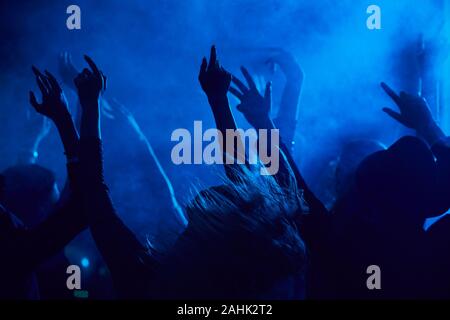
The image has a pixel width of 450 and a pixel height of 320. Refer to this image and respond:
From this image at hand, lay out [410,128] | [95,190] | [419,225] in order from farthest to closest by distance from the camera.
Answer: [410,128] → [419,225] → [95,190]

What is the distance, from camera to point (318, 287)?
5.63 feet

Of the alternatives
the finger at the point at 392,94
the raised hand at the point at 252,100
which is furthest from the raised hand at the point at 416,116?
the raised hand at the point at 252,100

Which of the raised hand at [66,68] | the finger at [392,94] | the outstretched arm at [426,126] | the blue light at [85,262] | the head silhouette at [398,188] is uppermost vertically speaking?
the raised hand at [66,68]

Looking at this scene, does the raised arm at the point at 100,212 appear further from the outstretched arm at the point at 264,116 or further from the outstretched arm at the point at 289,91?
the outstretched arm at the point at 289,91

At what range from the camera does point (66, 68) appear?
1.79m

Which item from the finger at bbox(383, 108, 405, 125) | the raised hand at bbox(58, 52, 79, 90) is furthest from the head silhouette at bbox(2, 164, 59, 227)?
the finger at bbox(383, 108, 405, 125)

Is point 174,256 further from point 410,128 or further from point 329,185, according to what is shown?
point 410,128

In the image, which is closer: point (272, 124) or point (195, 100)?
point (272, 124)

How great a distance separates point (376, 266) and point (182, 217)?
27.2 inches

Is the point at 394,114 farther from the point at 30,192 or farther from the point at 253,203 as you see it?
the point at 30,192

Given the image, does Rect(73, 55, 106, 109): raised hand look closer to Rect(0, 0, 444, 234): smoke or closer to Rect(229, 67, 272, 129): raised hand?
Rect(0, 0, 444, 234): smoke

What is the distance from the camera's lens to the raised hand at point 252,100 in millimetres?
1587

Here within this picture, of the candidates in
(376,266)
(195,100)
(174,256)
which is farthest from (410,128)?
(174,256)

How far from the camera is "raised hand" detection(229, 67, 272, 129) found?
5.21ft
